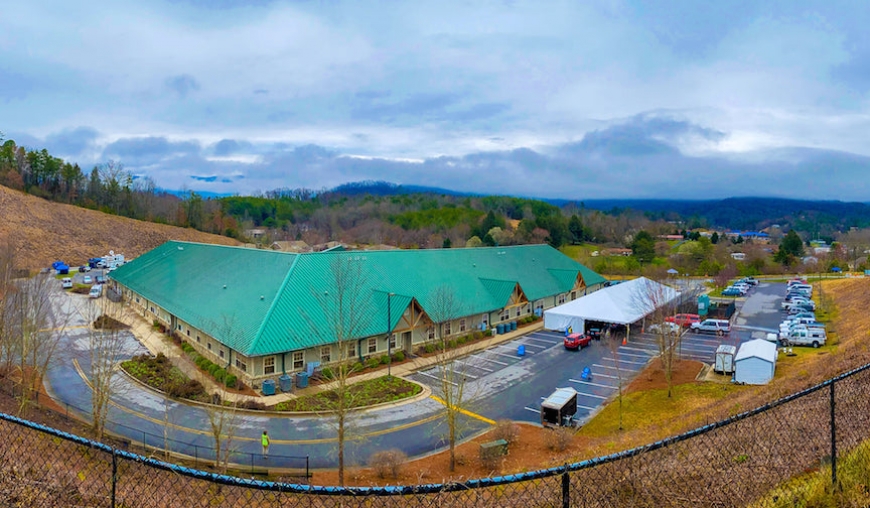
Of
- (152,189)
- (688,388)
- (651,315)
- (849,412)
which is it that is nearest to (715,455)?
(849,412)

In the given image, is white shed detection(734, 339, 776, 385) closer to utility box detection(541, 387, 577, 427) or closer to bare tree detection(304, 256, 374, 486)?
utility box detection(541, 387, 577, 427)

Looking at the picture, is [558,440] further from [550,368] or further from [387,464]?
[550,368]

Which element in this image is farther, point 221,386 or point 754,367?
point 754,367

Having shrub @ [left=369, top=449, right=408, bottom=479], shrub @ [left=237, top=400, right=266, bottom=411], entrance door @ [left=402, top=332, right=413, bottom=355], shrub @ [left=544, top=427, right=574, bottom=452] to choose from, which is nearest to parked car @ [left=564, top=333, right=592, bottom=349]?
entrance door @ [left=402, top=332, right=413, bottom=355]

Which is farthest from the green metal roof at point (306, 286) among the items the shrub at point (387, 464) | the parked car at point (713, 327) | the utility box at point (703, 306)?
the parked car at point (713, 327)

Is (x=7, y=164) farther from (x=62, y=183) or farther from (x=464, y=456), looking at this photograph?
(x=464, y=456)

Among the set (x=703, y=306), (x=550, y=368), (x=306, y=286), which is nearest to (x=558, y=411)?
(x=550, y=368)

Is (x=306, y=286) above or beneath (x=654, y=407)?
above
